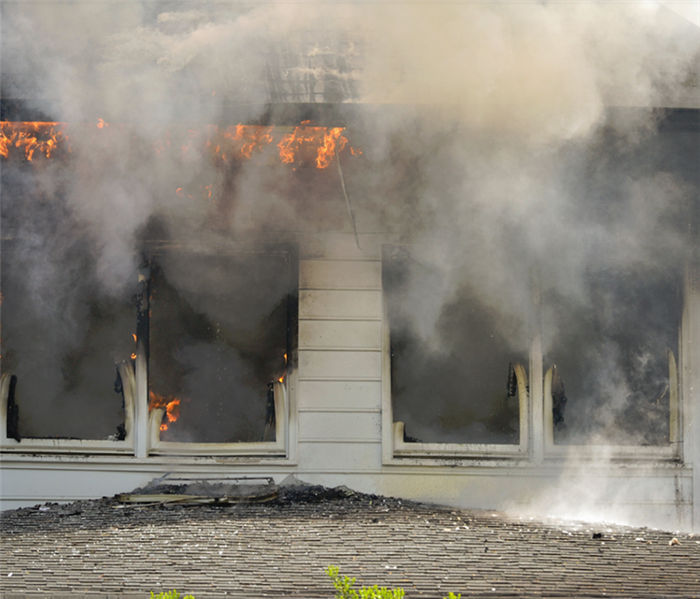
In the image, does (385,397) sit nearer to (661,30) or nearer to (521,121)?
(521,121)

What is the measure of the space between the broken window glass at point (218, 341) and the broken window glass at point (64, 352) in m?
0.42

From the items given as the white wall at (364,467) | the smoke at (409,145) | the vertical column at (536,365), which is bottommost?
the white wall at (364,467)

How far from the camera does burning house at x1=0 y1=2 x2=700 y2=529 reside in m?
6.05

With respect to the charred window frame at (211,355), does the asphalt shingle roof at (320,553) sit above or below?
below

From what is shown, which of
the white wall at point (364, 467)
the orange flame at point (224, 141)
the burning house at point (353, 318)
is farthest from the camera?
the white wall at point (364, 467)

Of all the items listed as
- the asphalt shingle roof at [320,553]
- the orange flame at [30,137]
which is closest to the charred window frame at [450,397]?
the asphalt shingle roof at [320,553]

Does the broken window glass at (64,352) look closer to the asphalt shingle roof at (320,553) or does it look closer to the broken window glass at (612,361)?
the asphalt shingle roof at (320,553)

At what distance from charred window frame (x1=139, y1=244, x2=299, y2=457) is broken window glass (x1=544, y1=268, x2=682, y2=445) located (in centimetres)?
283

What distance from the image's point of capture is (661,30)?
5.58 metres

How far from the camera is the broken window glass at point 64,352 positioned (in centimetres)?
631

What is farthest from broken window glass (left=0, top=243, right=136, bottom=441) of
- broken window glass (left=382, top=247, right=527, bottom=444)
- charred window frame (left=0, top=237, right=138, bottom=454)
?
broken window glass (left=382, top=247, right=527, bottom=444)

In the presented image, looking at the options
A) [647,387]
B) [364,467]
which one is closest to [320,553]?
[364,467]

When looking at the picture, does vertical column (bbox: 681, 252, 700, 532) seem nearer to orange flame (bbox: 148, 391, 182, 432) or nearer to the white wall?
the white wall

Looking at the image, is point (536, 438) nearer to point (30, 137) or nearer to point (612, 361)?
point (612, 361)
